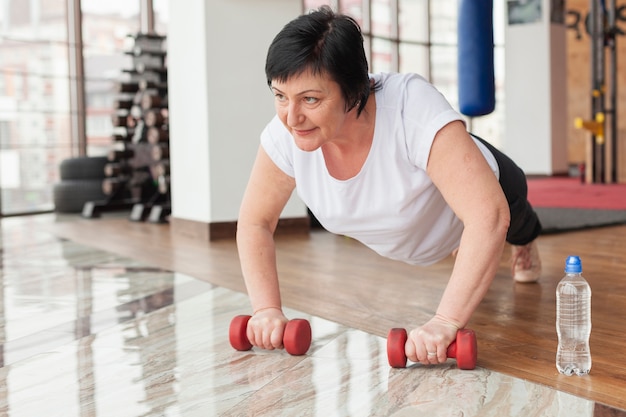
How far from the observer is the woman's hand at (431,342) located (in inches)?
53.6

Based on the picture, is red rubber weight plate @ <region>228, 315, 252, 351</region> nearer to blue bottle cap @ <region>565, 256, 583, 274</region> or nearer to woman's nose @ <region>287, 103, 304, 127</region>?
woman's nose @ <region>287, 103, 304, 127</region>

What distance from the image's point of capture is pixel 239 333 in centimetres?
155

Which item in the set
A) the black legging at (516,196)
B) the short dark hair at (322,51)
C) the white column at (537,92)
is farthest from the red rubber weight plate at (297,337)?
the white column at (537,92)

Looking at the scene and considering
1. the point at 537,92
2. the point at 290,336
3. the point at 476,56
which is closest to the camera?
the point at 290,336

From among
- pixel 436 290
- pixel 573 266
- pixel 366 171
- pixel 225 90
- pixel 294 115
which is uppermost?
pixel 225 90

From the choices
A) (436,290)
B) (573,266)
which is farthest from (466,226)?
(436,290)

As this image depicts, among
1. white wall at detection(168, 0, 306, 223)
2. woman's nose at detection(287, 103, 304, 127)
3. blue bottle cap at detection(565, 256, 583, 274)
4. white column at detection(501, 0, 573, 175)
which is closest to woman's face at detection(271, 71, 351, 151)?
woman's nose at detection(287, 103, 304, 127)

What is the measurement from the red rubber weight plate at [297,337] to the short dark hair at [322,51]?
456 mm

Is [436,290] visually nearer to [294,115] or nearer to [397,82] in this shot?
[397,82]

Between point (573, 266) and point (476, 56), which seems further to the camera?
point (476, 56)

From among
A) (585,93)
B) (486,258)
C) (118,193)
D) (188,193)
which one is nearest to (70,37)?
(118,193)

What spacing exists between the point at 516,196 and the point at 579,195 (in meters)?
3.86

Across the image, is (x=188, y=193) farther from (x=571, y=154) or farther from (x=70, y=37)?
(x=571, y=154)

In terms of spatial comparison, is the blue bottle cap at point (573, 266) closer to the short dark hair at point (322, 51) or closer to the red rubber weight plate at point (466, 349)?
the red rubber weight plate at point (466, 349)
